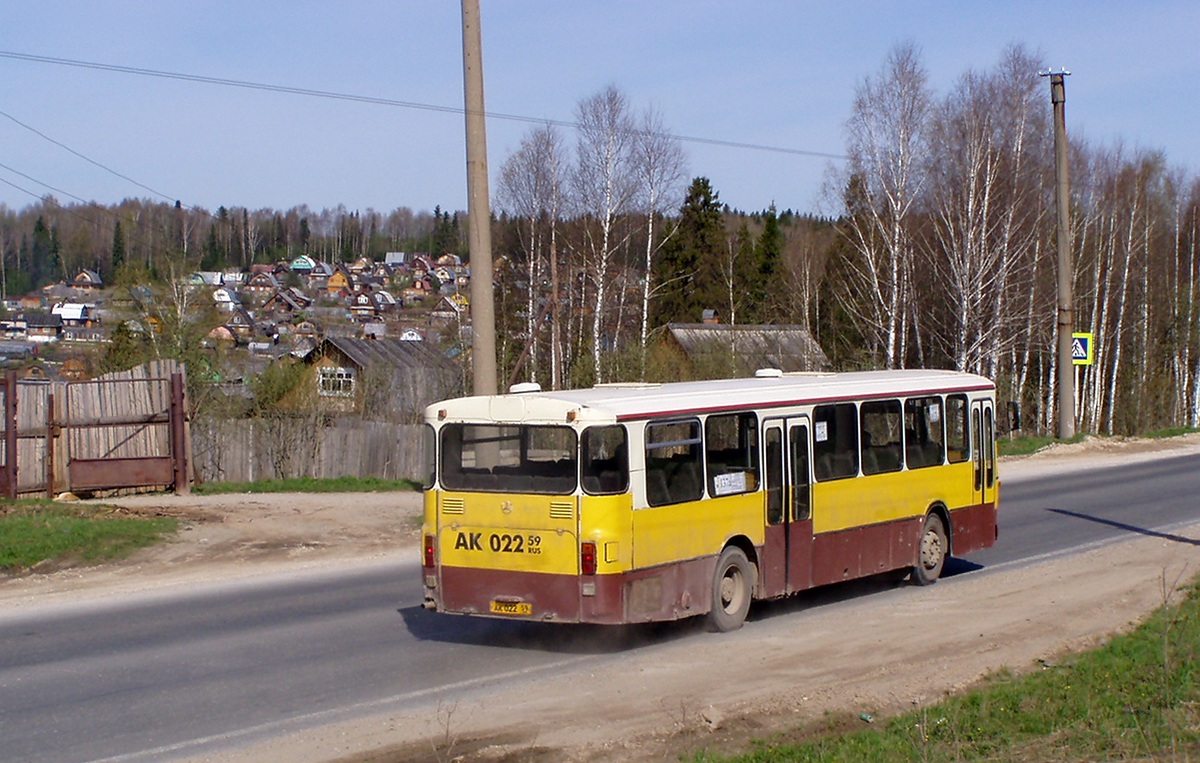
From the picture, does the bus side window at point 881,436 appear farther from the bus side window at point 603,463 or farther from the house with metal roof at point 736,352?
the house with metal roof at point 736,352

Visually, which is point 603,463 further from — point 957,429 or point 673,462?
point 957,429

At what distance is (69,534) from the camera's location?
1702 centimetres

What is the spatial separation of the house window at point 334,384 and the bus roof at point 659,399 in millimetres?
18331

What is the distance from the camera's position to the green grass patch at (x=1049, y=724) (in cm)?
720

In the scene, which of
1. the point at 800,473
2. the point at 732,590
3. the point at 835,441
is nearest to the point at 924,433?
the point at 835,441

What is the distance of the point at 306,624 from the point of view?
12359 mm

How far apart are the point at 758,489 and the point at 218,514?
36.5ft

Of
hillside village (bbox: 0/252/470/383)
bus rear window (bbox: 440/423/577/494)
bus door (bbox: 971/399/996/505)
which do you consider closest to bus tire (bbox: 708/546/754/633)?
bus rear window (bbox: 440/423/577/494)

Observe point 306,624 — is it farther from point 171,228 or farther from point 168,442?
point 171,228

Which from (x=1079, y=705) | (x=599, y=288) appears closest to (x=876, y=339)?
(x=599, y=288)

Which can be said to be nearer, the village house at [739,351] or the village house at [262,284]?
the village house at [739,351]

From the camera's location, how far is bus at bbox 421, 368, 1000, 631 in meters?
10.5

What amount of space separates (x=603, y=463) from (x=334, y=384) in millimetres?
22408

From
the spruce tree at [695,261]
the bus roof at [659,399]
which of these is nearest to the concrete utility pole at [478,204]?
the bus roof at [659,399]
